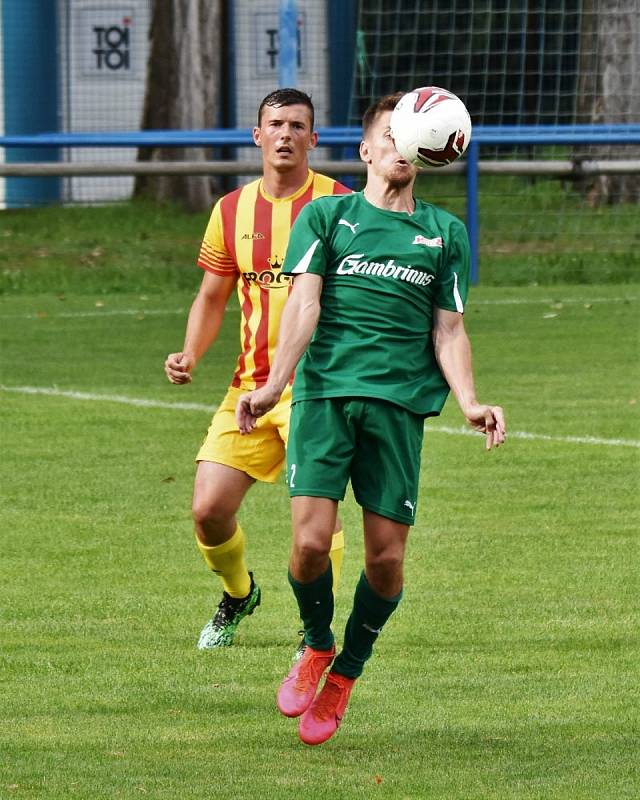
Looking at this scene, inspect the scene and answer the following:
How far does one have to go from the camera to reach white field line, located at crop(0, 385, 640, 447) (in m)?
11.1

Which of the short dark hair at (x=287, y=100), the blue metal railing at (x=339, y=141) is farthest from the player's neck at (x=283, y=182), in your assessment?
the blue metal railing at (x=339, y=141)

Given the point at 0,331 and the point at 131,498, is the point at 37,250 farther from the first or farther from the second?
the point at 131,498

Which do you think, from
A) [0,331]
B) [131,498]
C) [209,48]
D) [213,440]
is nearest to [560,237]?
[209,48]

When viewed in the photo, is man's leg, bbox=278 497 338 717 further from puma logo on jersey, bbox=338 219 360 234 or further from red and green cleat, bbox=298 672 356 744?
puma logo on jersey, bbox=338 219 360 234

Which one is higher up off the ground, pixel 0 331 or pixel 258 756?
pixel 258 756

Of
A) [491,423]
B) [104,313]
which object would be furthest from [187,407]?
[491,423]

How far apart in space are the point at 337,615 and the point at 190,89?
56.6ft

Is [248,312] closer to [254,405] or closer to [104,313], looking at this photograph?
[254,405]

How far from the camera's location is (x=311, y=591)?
5.76 metres

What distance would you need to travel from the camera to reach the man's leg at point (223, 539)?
6863mm

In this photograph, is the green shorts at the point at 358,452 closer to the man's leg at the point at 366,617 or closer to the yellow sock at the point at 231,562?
the man's leg at the point at 366,617

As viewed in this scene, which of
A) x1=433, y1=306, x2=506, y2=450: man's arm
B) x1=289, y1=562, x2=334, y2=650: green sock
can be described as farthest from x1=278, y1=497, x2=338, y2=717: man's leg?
x1=433, y1=306, x2=506, y2=450: man's arm

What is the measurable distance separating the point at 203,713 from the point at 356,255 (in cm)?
155

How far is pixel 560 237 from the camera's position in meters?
21.1
